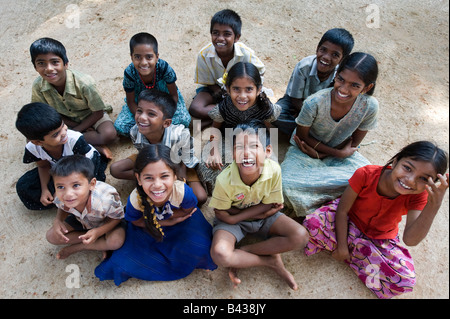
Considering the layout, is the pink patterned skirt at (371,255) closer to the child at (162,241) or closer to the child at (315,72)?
the child at (162,241)

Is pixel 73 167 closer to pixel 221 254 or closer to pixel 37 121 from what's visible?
pixel 37 121

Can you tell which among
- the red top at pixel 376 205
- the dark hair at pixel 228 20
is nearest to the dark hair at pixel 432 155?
the red top at pixel 376 205

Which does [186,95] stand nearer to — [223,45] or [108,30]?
[223,45]

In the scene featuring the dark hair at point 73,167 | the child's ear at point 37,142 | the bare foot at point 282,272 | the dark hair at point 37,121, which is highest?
the dark hair at point 37,121

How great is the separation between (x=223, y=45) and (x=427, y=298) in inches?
79.1

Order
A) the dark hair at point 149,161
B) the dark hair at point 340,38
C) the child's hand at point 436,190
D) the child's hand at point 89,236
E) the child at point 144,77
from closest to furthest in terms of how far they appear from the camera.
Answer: the child's hand at point 436,190, the dark hair at point 149,161, the child's hand at point 89,236, the dark hair at point 340,38, the child at point 144,77

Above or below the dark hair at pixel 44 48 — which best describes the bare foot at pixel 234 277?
below

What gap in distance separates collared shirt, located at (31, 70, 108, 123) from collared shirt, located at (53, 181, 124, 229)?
0.81 m

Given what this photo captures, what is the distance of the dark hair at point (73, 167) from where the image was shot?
5.50 ft

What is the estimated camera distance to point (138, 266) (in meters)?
1.86

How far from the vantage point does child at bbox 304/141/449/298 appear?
1549 mm

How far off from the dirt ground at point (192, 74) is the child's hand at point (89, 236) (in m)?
0.26

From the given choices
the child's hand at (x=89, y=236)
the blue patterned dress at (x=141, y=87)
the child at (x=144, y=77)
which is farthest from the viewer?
the blue patterned dress at (x=141, y=87)
